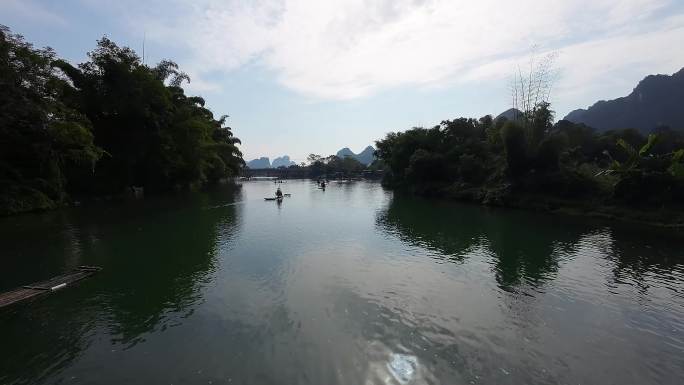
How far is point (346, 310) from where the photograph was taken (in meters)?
12.0

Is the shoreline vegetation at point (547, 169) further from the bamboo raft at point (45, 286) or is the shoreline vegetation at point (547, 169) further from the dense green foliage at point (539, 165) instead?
the bamboo raft at point (45, 286)

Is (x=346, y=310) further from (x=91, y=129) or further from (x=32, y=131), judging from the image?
(x=91, y=129)

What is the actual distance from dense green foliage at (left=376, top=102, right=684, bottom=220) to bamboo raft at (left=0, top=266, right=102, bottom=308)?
38.2 meters

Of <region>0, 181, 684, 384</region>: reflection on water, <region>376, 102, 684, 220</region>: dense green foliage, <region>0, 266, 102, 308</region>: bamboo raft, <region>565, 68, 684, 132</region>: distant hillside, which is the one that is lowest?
<region>0, 181, 684, 384</region>: reflection on water

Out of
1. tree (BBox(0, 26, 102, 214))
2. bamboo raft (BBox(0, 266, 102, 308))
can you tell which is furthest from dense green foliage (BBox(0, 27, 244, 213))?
bamboo raft (BBox(0, 266, 102, 308))

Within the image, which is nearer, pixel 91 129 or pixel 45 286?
pixel 45 286

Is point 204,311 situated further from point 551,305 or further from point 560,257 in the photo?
point 560,257

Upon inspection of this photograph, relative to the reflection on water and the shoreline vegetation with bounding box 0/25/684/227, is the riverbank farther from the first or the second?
the reflection on water

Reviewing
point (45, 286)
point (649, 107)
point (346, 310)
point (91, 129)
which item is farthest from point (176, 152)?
point (649, 107)

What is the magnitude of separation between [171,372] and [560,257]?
1859 cm

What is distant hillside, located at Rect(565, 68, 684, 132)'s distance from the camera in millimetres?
118619

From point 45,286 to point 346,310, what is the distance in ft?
35.7

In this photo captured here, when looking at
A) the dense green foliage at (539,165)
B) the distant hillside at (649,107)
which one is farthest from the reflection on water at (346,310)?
the distant hillside at (649,107)

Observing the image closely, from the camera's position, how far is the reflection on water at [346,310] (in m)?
8.52
